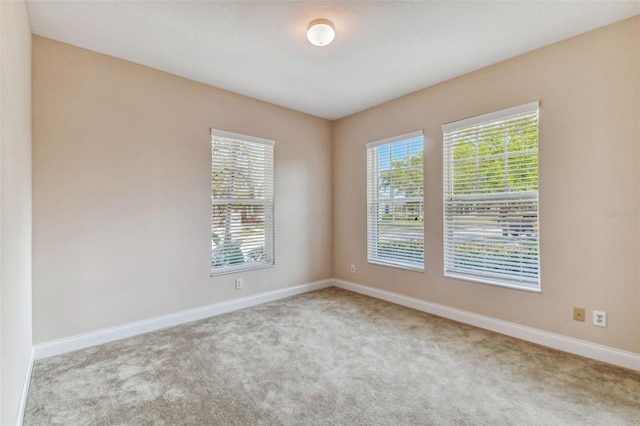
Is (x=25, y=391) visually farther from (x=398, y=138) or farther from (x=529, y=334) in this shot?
(x=398, y=138)

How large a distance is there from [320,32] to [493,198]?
7.47 feet

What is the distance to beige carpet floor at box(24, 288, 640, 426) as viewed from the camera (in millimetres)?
1790

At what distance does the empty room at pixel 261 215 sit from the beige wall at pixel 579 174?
0.02 m

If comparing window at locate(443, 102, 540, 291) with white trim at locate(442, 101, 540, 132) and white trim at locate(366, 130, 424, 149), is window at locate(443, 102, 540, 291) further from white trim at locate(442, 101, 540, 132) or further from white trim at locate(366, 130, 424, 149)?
white trim at locate(366, 130, 424, 149)

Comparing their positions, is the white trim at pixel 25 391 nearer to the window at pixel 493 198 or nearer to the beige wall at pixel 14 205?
the beige wall at pixel 14 205

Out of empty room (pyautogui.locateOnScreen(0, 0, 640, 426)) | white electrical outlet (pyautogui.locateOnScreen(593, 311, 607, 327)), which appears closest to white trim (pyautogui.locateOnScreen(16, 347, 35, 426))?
empty room (pyautogui.locateOnScreen(0, 0, 640, 426))

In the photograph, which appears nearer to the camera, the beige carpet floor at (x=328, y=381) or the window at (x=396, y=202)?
the beige carpet floor at (x=328, y=381)

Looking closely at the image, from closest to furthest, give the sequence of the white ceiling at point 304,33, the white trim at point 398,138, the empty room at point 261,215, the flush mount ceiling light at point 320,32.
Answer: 1. the empty room at point 261,215
2. the white ceiling at point 304,33
3. the flush mount ceiling light at point 320,32
4. the white trim at point 398,138

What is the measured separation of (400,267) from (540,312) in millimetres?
1534

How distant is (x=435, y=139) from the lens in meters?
3.53

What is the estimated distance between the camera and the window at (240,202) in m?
3.59

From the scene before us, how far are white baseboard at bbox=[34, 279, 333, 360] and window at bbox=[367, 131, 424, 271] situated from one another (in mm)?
1430

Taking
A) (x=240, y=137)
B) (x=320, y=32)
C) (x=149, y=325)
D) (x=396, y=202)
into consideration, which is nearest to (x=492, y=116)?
(x=396, y=202)

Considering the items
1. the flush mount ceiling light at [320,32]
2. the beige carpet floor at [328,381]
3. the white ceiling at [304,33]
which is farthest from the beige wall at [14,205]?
the flush mount ceiling light at [320,32]
